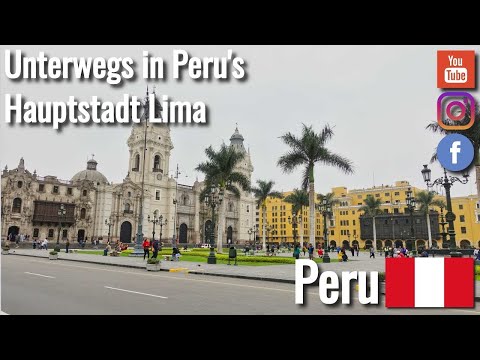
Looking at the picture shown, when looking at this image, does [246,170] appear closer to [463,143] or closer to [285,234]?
[285,234]

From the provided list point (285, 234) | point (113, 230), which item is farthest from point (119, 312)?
point (285, 234)

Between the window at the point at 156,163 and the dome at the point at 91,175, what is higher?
the window at the point at 156,163

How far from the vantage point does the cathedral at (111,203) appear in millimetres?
56562

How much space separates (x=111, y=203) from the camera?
6612 cm

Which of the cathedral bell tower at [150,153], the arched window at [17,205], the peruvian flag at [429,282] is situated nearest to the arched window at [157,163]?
the cathedral bell tower at [150,153]

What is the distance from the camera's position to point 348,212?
94812 millimetres

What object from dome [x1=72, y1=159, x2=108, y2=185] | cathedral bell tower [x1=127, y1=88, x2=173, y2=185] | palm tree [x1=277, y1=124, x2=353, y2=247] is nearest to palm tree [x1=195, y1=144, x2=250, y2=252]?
palm tree [x1=277, y1=124, x2=353, y2=247]

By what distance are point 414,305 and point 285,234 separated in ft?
359

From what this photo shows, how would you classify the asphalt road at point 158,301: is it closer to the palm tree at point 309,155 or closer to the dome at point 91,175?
the palm tree at point 309,155

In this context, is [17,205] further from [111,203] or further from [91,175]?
[91,175]

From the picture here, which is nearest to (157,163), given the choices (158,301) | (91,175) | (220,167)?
(91,175)

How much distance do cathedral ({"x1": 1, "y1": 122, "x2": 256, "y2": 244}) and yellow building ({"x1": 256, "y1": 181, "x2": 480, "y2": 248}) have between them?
27.4 m

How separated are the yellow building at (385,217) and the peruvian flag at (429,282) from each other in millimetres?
61930

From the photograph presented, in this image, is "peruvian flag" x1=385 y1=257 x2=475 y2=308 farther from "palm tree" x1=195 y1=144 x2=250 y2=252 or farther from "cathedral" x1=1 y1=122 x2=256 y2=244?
"cathedral" x1=1 y1=122 x2=256 y2=244
